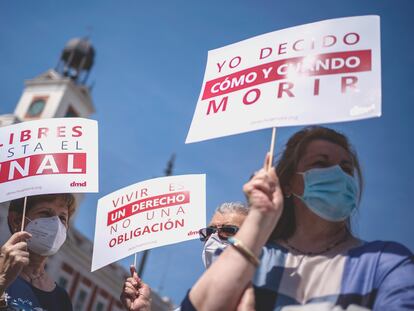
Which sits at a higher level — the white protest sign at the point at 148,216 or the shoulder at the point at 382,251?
the white protest sign at the point at 148,216

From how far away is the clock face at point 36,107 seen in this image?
41.5 meters

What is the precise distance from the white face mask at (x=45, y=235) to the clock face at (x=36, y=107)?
4094cm

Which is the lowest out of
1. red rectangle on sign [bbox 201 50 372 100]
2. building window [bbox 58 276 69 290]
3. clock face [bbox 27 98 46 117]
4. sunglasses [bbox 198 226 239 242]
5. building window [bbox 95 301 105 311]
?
sunglasses [bbox 198 226 239 242]

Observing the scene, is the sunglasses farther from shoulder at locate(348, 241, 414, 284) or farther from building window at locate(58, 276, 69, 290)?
building window at locate(58, 276, 69, 290)

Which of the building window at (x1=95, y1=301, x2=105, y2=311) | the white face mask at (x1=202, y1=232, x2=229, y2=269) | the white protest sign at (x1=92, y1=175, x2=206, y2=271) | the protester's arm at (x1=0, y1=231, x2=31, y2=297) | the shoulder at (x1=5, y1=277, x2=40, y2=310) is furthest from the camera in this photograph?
the building window at (x1=95, y1=301, x2=105, y2=311)

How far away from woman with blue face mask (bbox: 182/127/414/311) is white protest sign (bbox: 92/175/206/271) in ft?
5.52

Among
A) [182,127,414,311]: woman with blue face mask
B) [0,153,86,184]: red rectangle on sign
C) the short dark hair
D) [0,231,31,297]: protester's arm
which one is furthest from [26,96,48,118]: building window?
[182,127,414,311]: woman with blue face mask

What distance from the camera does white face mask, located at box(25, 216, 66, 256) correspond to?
9.33 feet

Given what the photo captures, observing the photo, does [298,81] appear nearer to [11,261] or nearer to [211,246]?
[211,246]

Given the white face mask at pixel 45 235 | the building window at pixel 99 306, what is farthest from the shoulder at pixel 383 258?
the building window at pixel 99 306

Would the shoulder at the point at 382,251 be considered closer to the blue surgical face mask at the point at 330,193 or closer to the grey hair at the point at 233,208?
the blue surgical face mask at the point at 330,193

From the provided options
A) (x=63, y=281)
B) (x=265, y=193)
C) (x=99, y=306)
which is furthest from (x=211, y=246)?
(x=99, y=306)

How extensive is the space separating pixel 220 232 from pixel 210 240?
0.35 feet

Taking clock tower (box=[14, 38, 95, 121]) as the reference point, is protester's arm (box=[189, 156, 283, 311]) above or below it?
below
